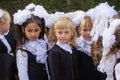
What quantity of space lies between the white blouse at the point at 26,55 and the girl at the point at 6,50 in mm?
178

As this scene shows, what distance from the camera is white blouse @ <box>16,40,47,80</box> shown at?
177 inches

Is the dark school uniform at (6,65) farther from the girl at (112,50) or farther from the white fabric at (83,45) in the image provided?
the girl at (112,50)

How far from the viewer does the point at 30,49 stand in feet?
15.0

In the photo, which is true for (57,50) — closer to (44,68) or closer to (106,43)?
(44,68)

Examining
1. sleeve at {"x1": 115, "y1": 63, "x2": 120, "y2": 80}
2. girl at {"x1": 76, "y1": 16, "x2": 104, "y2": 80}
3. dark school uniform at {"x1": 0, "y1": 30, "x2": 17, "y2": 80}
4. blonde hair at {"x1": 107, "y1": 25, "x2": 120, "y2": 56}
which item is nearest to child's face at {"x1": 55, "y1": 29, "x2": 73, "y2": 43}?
girl at {"x1": 76, "y1": 16, "x2": 104, "y2": 80}

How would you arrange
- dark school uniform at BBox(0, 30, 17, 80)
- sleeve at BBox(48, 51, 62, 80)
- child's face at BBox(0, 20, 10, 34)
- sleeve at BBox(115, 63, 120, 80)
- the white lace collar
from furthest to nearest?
child's face at BBox(0, 20, 10, 34) → dark school uniform at BBox(0, 30, 17, 80) → the white lace collar → sleeve at BBox(48, 51, 62, 80) → sleeve at BBox(115, 63, 120, 80)

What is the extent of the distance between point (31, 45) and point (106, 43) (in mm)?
944

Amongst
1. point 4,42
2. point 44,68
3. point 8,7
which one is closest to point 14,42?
point 4,42

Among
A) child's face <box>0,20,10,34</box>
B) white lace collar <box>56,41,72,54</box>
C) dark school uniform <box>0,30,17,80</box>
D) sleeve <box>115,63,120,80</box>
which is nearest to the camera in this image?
sleeve <box>115,63,120,80</box>

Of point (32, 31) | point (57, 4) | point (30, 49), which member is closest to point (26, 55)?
point (30, 49)

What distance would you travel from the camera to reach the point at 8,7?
1062cm

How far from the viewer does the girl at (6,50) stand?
4.68m

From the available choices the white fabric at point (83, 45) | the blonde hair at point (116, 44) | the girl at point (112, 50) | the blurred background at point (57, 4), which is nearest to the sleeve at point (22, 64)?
the white fabric at point (83, 45)

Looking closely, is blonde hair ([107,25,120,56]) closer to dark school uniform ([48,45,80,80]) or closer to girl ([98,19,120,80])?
girl ([98,19,120,80])
